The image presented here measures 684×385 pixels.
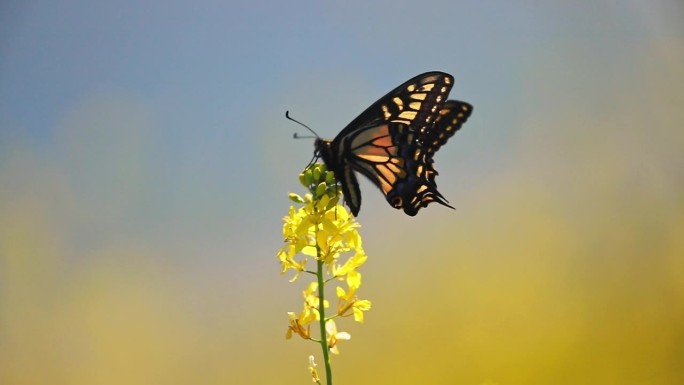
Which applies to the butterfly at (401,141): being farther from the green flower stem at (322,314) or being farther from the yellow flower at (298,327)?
the yellow flower at (298,327)

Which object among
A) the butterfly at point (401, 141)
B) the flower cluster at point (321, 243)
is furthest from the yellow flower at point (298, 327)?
the butterfly at point (401, 141)

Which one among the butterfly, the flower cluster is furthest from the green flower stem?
the butterfly

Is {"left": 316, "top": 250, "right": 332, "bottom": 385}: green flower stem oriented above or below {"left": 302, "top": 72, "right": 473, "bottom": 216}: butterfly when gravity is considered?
below

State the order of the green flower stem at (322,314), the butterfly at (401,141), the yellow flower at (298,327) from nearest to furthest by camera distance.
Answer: the green flower stem at (322,314)
the yellow flower at (298,327)
the butterfly at (401,141)

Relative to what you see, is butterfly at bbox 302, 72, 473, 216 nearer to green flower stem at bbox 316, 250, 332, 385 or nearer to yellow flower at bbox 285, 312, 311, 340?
green flower stem at bbox 316, 250, 332, 385

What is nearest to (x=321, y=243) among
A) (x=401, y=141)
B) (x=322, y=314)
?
Answer: (x=322, y=314)

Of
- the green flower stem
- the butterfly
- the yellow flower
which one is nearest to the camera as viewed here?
the green flower stem
